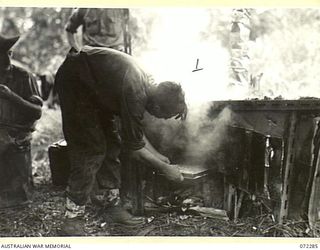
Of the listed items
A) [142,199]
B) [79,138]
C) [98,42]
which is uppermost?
[98,42]

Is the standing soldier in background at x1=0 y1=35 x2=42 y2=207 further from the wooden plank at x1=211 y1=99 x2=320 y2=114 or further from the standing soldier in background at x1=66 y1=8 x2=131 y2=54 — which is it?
the wooden plank at x1=211 y1=99 x2=320 y2=114

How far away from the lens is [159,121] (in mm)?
3270

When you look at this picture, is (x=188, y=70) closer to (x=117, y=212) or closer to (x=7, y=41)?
(x=117, y=212)

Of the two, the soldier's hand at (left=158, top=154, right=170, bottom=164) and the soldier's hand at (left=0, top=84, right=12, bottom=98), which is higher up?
the soldier's hand at (left=0, top=84, right=12, bottom=98)

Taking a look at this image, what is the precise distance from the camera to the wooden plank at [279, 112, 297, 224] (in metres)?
3.26

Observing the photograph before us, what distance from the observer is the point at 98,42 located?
3.26 m

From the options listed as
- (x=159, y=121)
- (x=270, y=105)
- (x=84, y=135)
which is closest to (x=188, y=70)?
(x=159, y=121)

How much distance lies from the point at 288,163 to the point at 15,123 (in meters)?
1.36

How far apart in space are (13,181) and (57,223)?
30 centimetres

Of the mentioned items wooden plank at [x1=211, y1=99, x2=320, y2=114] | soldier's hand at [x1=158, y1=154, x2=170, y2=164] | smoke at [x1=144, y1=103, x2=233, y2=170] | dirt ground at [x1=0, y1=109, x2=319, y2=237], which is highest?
wooden plank at [x1=211, y1=99, x2=320, y2=114]

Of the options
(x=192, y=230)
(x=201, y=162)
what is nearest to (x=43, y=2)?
(x=201, y=162)

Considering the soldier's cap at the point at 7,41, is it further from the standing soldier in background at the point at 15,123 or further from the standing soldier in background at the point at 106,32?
the standing soldier in background at the point at 106,32

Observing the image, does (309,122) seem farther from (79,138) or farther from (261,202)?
(79,138)

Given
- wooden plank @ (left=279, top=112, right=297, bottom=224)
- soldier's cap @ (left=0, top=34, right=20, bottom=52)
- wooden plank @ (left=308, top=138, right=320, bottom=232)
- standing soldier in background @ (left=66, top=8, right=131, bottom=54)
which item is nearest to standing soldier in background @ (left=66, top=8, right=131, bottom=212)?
standing soldier in background @ (left=66, top=8, right=131, bottom=54)
